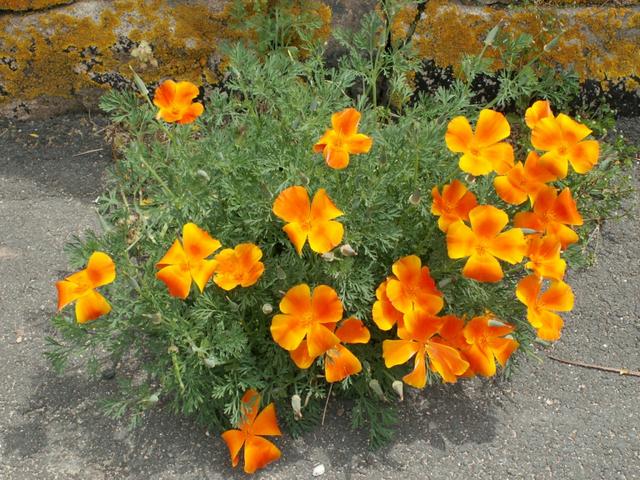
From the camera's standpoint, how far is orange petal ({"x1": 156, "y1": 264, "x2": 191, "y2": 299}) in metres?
1.80

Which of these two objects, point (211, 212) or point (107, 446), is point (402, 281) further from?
point (107, 446)

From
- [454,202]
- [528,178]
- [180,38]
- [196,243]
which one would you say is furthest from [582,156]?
[180,38]

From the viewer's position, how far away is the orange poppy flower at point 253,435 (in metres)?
2.10

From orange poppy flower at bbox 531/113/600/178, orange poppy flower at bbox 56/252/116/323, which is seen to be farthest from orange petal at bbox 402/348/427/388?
orange poppy flower at bbox 56/252/116/323

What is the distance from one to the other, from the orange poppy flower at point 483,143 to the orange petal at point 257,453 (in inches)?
39.2

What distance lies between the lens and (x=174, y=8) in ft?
10.8

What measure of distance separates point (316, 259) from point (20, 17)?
2.08 metres

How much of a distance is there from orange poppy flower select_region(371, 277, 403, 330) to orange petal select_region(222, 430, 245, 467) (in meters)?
0.54

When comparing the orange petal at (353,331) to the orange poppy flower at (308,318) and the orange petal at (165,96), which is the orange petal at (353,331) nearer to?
the orange poppy flower at (308,318)

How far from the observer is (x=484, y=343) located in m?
2.07

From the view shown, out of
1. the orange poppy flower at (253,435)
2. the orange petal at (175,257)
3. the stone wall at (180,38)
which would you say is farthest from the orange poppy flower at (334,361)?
the stone wall at (180,38)

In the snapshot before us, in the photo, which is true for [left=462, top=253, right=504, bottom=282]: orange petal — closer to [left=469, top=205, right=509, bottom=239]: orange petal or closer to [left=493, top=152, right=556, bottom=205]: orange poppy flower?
[left=469, top=205, right=509, bottom=239]: orange petal

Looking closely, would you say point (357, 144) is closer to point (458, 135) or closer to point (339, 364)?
point (458, 135)

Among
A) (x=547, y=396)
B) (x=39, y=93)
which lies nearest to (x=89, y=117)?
(x=39, y=93)
